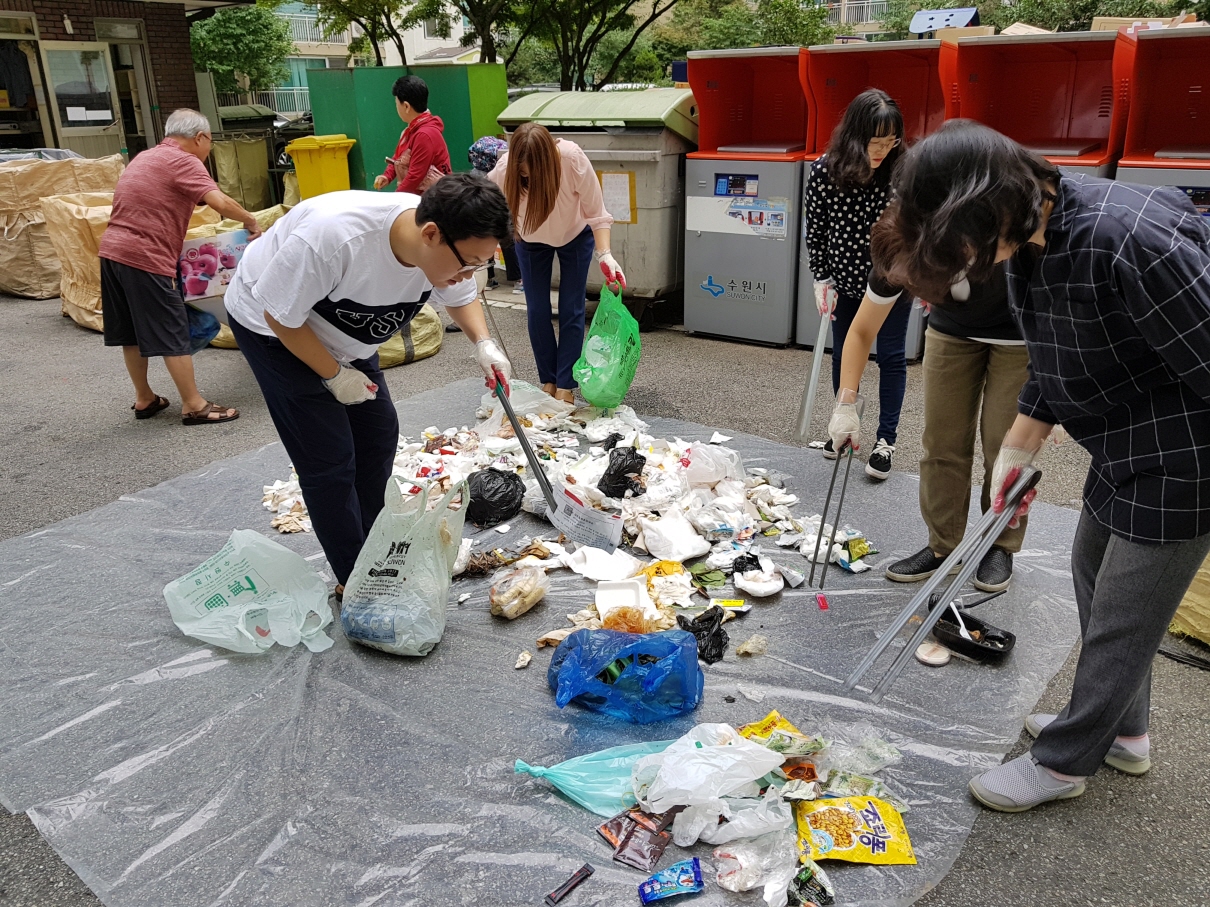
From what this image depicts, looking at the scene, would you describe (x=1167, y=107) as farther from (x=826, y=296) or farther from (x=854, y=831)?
(x=854, y=831)

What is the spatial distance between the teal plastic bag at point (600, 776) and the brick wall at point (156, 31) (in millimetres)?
14060

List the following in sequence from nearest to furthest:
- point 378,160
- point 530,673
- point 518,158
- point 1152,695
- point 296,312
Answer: point 296,312 → point 1152,695 → point 530,673 → point 518,158 → point 378,160

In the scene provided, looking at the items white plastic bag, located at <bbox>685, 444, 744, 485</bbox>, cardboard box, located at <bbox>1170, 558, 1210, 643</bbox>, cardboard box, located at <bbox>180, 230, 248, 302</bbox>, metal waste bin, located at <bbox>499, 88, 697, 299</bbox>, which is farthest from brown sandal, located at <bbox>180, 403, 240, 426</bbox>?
cardboard box, located at <bbox>1170, 558, 1210, 643</bbox>

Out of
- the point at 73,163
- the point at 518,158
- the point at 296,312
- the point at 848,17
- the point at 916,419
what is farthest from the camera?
the point at 848,17

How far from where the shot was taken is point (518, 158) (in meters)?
4.26

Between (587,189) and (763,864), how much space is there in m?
3.41

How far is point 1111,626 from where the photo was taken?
192 cm

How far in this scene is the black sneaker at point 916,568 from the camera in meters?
3.22

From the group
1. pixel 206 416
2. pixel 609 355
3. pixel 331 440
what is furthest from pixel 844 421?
pixel 206 416

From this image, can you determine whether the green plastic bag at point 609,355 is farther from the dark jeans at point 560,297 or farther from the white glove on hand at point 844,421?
the white glove on hand at point 844,421

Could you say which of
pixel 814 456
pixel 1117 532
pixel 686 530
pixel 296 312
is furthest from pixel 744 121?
pixel 1117 532

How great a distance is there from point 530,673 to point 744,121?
4784mm

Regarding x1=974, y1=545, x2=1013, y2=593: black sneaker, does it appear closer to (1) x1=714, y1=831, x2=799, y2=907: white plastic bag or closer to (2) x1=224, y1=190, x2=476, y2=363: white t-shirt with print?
(1) x1=714, y1=831, x2=799, y2=907: white plastic bag

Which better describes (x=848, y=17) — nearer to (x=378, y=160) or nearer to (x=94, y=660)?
(x=378, y=160)
